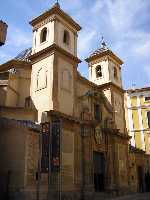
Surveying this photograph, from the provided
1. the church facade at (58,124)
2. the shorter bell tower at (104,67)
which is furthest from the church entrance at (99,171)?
the shorter bell tower at (104,67)

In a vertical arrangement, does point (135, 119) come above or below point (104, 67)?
below

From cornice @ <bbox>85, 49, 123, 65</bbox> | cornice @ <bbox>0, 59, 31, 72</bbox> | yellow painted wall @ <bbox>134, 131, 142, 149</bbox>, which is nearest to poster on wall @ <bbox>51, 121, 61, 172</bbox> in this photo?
cornice @ <bbox>0, 59, 31, 72</bbox>

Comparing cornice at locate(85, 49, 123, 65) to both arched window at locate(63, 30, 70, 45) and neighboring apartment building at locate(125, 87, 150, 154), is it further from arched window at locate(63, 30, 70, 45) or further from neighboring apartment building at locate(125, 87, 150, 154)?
neighboring apartment building at locate(125, 87, 150, 154)

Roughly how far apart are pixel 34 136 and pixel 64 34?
1129 cm

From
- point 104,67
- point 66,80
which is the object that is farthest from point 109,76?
point 66,80

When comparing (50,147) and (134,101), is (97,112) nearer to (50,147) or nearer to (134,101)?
(50,147)

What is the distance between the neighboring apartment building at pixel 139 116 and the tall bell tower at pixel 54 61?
620 inches

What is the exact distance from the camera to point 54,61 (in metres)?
23.0

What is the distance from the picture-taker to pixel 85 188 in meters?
21.8

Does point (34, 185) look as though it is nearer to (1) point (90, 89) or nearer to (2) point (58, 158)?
(2) point (58, 158)

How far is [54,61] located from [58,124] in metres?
6.63

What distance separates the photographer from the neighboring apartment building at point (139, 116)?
120 ft

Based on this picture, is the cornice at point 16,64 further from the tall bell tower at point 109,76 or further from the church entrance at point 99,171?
the church entrance at point 99,171

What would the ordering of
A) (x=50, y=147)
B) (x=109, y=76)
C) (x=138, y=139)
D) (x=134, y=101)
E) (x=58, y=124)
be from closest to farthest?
(x=50, y=147) → (x=58, y=124) → (x=109, y=76) → (x=138, y=139) → (x=134, y=101)
